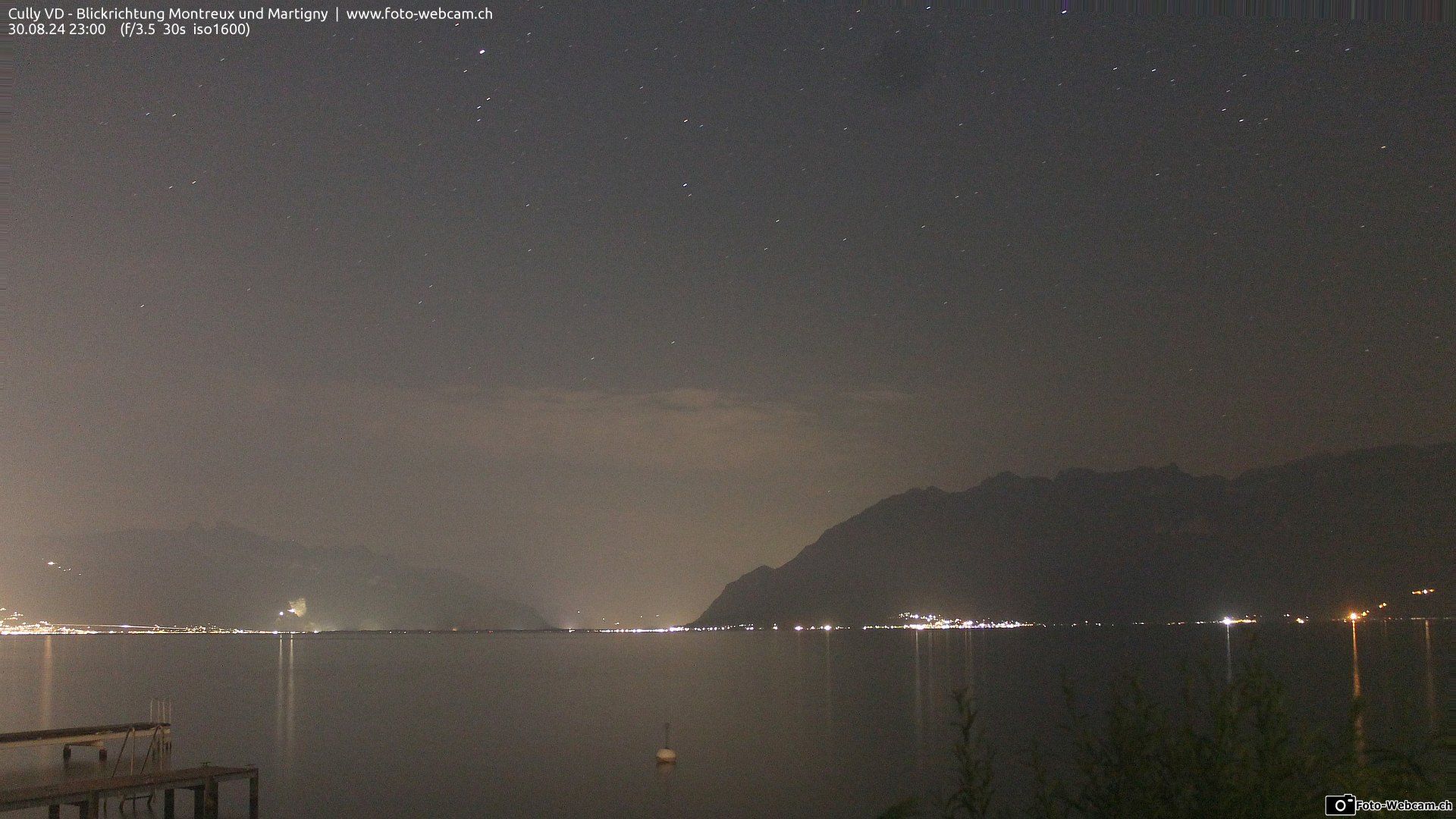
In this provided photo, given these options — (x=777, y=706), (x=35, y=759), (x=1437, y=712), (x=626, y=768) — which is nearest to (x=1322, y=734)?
(x=626, y=768)

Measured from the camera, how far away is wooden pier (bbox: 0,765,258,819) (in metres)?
23.3

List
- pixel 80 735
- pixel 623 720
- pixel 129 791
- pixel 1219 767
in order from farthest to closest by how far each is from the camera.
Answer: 1. pixel 623 720
2. pixel 80 735
3. pixel 129 791
4. pixel 1219 767

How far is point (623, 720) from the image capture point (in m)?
66.5

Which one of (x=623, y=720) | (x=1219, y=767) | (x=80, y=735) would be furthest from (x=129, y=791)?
(x=623, y=720)

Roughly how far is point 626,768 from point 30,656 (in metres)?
167

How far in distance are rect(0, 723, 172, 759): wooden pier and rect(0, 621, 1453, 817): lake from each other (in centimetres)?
161

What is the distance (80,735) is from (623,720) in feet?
119

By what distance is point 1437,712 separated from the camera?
55062 mm

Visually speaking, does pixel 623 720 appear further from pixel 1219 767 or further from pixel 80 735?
pixel 1219 767

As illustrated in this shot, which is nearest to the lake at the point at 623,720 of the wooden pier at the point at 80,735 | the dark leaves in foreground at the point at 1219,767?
the dark leaves in foreground at the point at 1219,767

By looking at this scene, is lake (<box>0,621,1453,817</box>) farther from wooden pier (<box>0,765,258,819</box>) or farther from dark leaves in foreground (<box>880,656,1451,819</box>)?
wooden pier (<box>0,765,258,819</box>)

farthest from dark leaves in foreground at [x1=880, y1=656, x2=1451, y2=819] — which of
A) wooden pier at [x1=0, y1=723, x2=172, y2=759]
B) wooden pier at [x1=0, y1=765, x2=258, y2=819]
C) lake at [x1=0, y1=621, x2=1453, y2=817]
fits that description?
wooden pier at [x1=0, y1=723, x2=172, y2=759]

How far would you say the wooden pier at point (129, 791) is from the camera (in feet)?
76.5

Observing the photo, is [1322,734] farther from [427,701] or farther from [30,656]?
[30,656]
